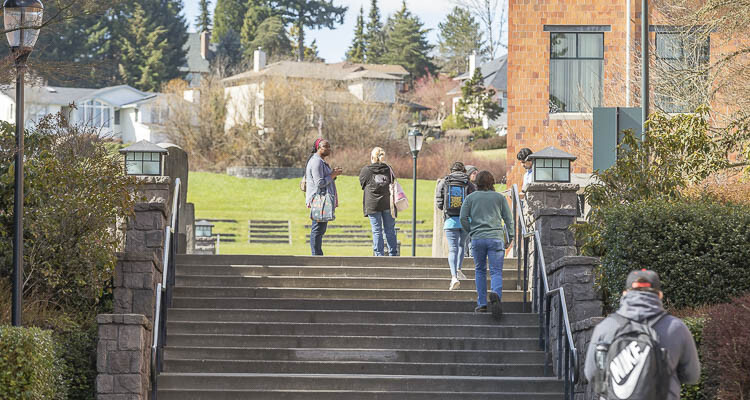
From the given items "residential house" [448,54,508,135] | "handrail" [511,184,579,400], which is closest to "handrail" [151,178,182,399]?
"handrail" [511,184,579,400]

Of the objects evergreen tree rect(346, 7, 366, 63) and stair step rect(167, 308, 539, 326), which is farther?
evergreen tree rect(346, 7, 366, 63)

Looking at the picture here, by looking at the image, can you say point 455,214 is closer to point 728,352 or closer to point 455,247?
point 455,247

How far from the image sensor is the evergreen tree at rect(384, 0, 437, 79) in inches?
3573

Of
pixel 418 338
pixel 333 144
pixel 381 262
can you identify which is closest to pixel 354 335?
pixel 418 338

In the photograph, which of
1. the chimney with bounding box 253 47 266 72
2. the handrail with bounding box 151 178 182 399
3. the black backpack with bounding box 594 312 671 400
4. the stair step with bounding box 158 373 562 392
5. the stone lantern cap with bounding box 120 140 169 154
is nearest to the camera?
the black backpack with bounding box 594 312 671 400

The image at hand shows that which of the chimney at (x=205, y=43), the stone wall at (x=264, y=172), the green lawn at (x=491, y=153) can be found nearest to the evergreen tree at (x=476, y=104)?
the green lawn at (x=491, y=153)

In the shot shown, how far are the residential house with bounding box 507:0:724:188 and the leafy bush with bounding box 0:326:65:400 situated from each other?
1473 centimetres

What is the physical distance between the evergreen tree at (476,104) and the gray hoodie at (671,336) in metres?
66.5

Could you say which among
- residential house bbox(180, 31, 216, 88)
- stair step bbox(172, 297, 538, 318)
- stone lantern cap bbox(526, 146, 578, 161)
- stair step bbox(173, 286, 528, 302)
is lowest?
stair step bbox(172, 297, 538, 318)

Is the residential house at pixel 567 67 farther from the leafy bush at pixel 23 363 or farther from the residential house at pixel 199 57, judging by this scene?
the residential house at pixel 199 57

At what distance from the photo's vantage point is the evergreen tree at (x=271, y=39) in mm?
93375

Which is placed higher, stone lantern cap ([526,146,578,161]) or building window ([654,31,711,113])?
building window ([654,31,711,113])

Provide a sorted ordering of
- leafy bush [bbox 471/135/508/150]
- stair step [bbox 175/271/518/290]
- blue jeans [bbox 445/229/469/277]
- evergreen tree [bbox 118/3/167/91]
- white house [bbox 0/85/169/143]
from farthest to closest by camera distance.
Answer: evergreen tree [bbox 118/3/167/91] → white house [bbox 0/85/169/143] → leafy bush [bbox 471/135/508/150] → stair step [bbox 175/271/518/290] → blue jeans [bbox 445/229/469/277]

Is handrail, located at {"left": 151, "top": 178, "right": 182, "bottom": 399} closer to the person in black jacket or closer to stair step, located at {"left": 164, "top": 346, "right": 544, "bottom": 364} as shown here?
stair step, located at {"left": 164, "top": 346, "right": 544, "bottom": 364}
